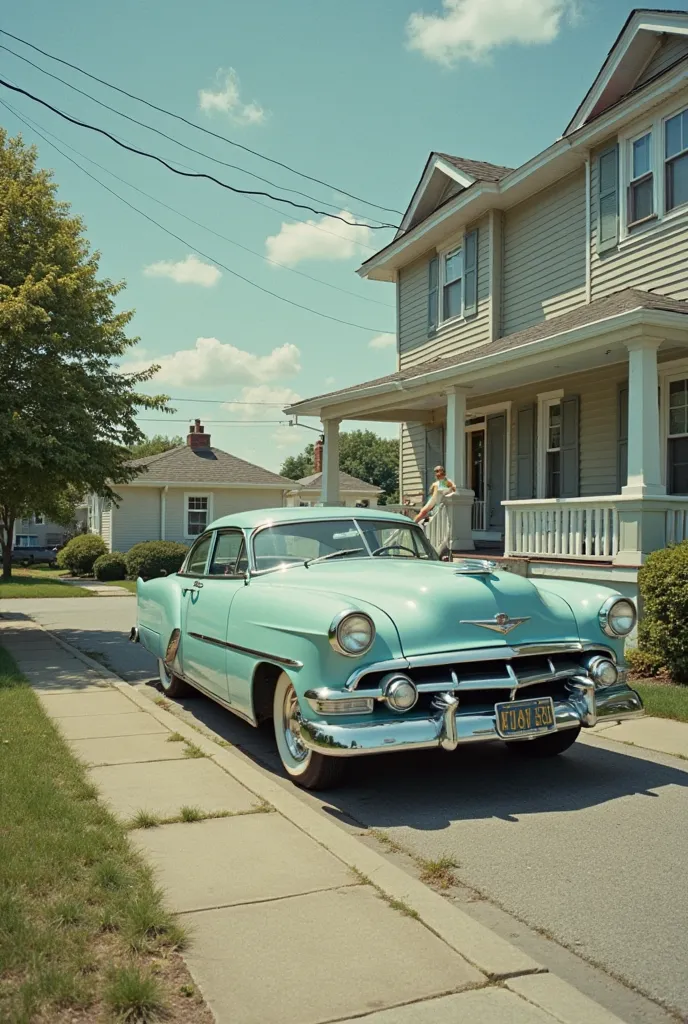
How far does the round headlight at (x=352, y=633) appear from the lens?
4738mm

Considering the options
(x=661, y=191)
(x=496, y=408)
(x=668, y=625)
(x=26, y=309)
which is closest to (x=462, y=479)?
(x=496, y=408)

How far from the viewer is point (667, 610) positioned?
878 cm

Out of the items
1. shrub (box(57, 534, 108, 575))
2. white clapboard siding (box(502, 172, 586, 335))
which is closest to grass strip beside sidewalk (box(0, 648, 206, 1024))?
white clapboard siding (box(502, 172, 586, 335))

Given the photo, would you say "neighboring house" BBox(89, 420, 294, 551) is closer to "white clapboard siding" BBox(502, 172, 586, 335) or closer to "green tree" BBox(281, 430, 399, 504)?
"white clapboard siding" BBox(502, 172, 586, 335)

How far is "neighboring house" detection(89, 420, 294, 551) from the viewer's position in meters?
34.2

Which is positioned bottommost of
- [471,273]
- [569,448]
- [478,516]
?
[478,516]

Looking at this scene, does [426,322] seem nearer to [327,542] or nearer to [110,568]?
[327,542]

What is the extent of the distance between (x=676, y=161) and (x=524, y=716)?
9.93 meters

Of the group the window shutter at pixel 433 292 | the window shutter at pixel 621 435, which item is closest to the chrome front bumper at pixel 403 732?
the window shutter at pixel 621 435

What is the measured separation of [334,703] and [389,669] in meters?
0.35

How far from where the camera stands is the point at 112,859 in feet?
12.8

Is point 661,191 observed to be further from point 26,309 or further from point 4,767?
point 4,767

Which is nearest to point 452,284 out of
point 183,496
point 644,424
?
point 644,424

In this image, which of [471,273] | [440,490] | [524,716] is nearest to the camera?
[524,716]
